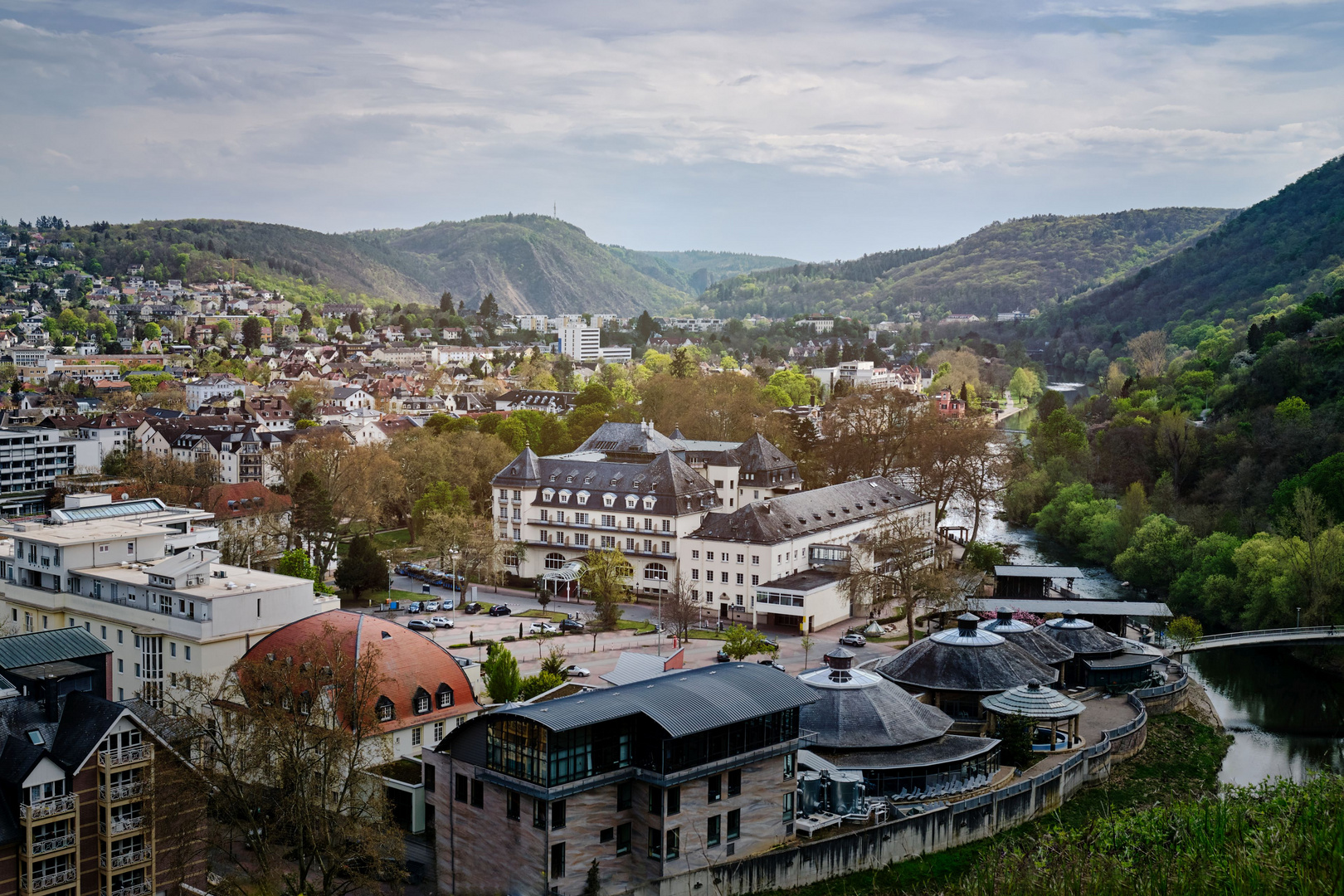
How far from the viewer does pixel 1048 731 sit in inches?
1433

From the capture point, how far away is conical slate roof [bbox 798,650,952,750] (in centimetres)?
3294

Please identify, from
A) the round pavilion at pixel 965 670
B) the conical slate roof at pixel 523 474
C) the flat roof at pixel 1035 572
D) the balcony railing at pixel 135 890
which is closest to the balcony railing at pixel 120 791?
the balcony railing at pixel 135 890

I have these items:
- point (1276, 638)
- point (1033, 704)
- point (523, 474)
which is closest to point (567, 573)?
point (523, 474)

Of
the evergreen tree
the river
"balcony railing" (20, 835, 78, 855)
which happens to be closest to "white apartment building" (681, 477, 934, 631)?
the evergreen tree

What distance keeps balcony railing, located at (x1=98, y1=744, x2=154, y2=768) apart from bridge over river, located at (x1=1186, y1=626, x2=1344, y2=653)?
126ft

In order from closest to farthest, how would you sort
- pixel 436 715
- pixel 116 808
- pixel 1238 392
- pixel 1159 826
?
pixel 1159 826
pixel 116 808
pixel 436 715
pixel 1238 392

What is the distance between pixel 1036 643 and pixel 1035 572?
42.2 feet

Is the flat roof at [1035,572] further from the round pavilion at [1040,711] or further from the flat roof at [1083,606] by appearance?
the round pavilion at [1040,711]

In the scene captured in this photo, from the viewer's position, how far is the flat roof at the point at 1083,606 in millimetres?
50125

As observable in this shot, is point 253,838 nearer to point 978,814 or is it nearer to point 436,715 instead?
point 436,715

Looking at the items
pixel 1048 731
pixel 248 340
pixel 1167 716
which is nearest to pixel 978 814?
pixel 1048 731

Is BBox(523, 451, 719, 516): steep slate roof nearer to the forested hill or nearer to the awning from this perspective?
the awning

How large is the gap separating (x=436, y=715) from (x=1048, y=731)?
18.2m

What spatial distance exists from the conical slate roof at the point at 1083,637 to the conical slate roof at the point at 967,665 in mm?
3636
